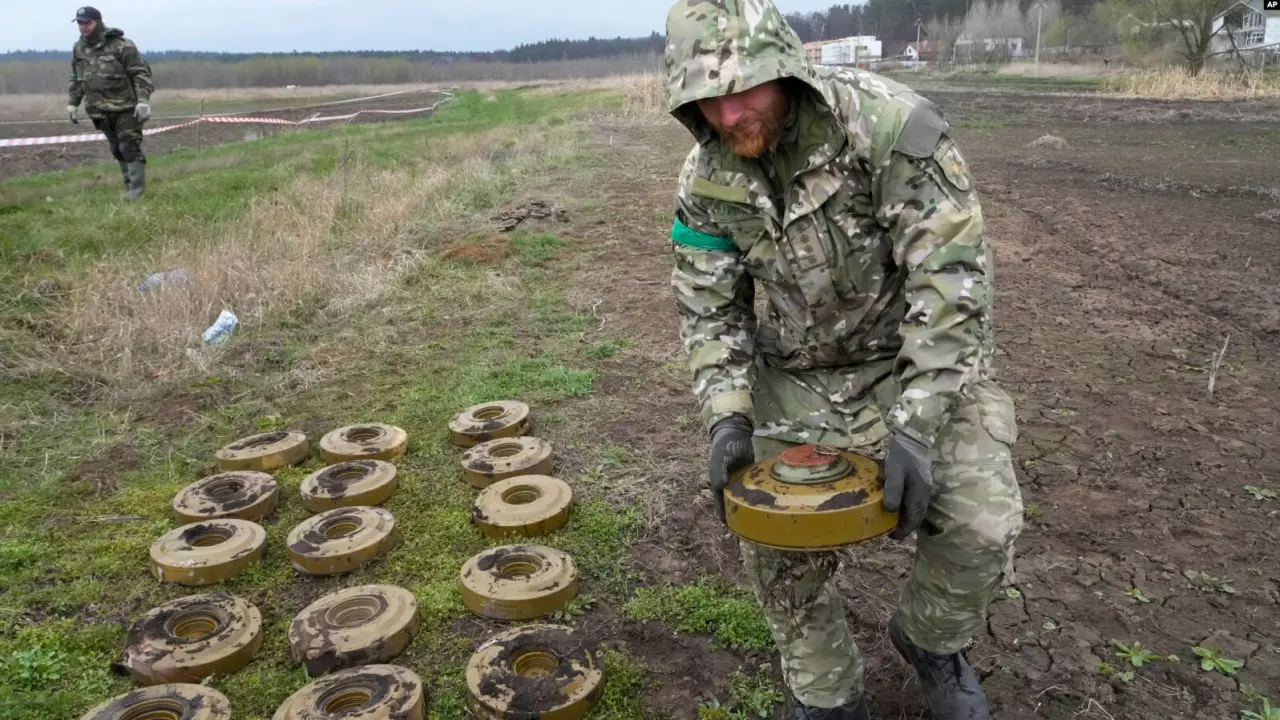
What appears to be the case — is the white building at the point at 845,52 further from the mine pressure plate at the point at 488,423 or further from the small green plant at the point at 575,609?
the small green plant at the point at 575,609

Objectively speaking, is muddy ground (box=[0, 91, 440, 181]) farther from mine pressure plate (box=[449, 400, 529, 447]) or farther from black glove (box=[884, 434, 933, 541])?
black glove (box=[884, 434, 933, 541])

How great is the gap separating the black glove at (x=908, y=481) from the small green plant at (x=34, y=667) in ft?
9.56

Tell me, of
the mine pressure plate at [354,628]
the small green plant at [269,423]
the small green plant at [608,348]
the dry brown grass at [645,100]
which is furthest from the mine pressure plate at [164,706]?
the dry brown grass at [645,100]

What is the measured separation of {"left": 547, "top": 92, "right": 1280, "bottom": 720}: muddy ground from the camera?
2936mm

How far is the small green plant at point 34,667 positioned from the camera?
3.06 m

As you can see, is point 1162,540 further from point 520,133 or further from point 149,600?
point 520,133

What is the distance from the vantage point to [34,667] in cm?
311

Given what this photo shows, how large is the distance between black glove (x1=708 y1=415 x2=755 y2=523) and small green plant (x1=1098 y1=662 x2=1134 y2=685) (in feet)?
4.58

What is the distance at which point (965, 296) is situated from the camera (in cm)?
221

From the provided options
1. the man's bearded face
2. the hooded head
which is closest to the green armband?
the man's bearded face

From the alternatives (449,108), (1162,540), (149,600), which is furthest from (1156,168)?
(449,108)

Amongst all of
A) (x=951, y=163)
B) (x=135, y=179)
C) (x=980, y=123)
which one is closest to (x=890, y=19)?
(x=980, y=123)

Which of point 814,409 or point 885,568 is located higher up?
point 814,409

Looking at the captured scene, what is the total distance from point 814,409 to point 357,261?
260 inches
